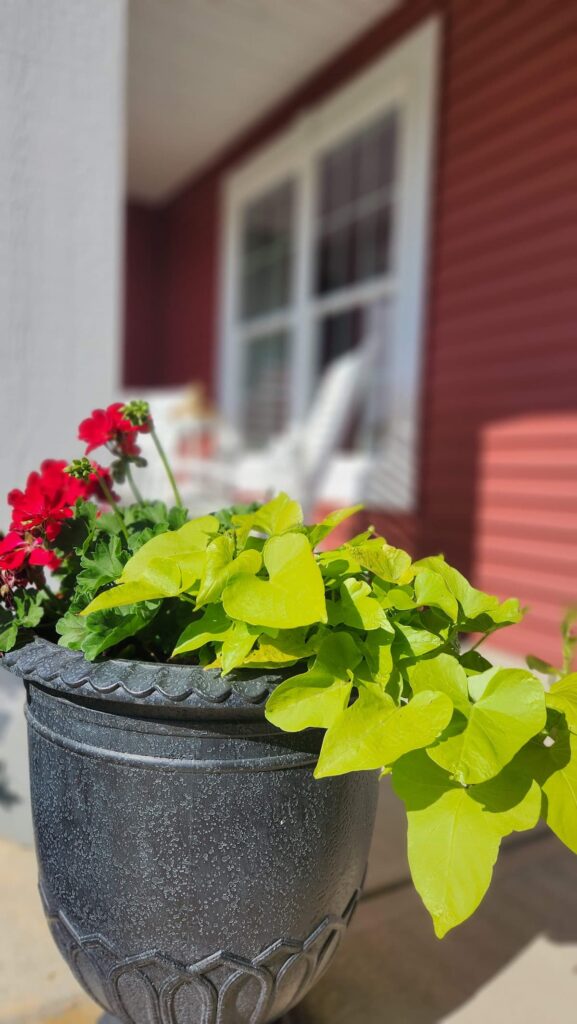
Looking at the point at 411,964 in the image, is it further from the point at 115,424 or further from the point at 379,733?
the point at 115,424

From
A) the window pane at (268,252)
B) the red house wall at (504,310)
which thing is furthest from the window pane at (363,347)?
the window pane at (268,252)

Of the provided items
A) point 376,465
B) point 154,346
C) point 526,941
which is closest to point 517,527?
point 376,465

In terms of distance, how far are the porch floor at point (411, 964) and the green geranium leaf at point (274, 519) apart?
68 centimetres

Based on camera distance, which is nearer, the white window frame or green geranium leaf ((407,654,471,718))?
green geranium leaf ((407,654,471,718))

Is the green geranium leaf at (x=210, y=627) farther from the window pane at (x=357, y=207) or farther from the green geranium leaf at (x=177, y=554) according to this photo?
the window pane at (x=357, y=207)

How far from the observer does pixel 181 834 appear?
26.9 inches

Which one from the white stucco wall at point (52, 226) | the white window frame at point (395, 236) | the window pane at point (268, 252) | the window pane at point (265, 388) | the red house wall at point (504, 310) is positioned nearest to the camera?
the white stucco wall at point (52, 226)

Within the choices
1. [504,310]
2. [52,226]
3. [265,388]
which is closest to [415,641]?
[52,226]

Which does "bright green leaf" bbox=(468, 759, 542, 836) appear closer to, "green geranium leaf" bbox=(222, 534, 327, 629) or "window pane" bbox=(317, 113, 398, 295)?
"green geranium leaf" bbox=(222, 534, 327, 629)

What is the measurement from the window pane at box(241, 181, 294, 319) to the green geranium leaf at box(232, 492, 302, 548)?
4282 millimetres

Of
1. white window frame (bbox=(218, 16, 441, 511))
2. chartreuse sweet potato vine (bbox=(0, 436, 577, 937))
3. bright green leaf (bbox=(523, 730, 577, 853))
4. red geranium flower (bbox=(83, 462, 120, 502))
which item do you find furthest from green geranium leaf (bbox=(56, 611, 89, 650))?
white window frame (bbox=(218, 16, 441, 511))

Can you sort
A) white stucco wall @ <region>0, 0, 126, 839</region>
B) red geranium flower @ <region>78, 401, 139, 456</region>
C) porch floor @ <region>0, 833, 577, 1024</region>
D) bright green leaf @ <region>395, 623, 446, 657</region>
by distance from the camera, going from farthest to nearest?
white stucco wall @ <region>0, 0, 126, 839</region>
porch floor @ <region>0, 833, 577, 1024</region>
red geranium flower @ <region>78, 401, 139, 456</region>
bright green leaf @ <region>395, 623, 446, 657</region>

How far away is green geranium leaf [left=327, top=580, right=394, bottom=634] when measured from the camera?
67cm

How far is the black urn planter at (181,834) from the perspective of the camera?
0.67m
